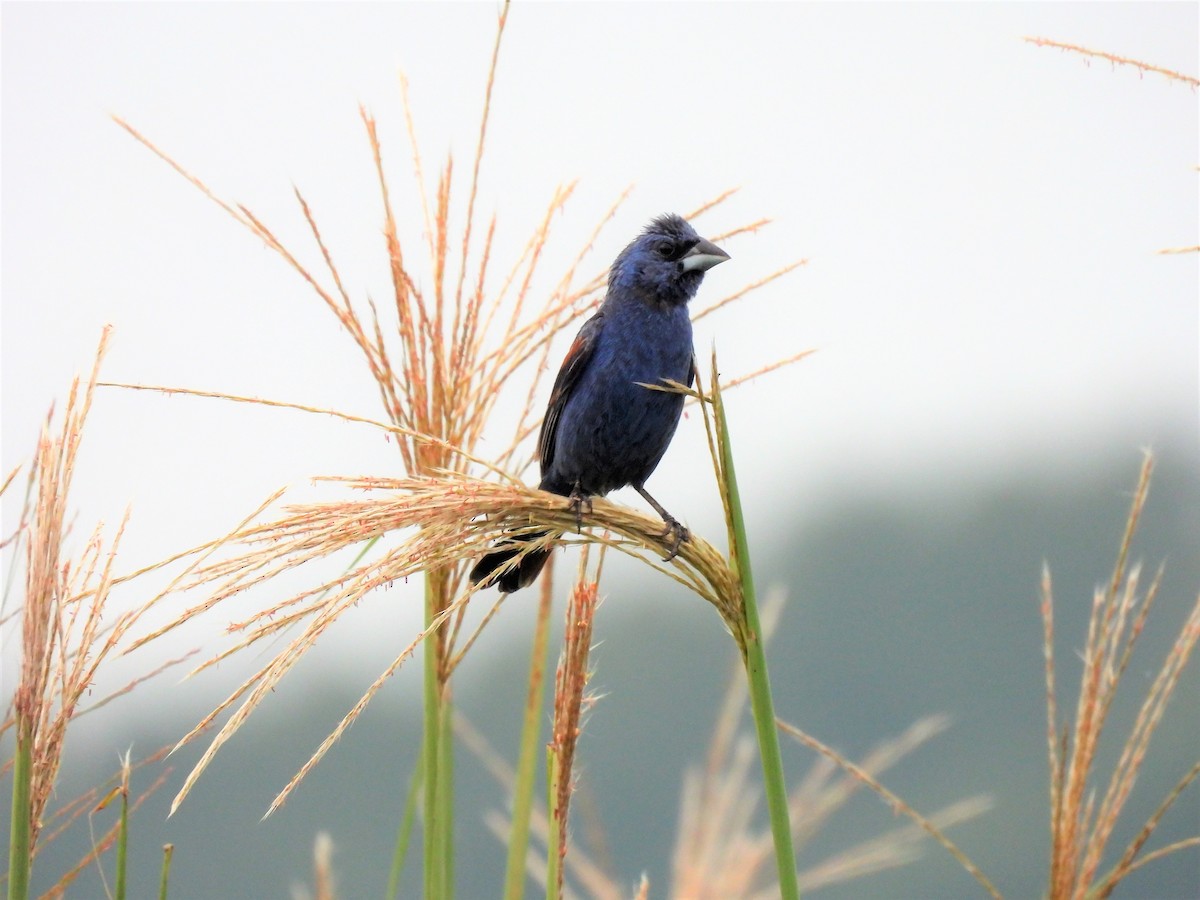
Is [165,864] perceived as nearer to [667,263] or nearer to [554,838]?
[554,838]

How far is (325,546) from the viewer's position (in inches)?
89.0

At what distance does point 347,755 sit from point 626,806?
1228 centimetres

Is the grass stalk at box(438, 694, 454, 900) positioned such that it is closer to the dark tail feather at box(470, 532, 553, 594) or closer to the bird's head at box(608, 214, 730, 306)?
the dark tail feather at box(470, 532, 553, 594)

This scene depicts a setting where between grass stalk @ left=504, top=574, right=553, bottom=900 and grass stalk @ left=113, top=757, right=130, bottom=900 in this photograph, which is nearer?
grass stalk @ left=113, top=757, right=130, bottom=900

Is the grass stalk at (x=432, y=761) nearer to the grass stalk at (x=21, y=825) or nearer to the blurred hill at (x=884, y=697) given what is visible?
the grass stalk at (x=21, y=825)

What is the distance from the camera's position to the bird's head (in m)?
4.74

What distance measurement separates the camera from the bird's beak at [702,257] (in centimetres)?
475

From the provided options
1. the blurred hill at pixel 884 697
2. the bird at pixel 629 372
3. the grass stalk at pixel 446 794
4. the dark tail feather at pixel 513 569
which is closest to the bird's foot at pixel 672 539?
the grass stalk at pixel 446 794

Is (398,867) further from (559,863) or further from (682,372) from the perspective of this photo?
(682,372)

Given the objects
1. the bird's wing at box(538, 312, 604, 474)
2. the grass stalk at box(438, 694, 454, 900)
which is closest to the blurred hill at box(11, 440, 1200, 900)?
the bird's wing at box(538, 312, 604, 474)

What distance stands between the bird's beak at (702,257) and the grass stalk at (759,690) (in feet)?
8.46

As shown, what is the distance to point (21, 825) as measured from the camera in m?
2.21

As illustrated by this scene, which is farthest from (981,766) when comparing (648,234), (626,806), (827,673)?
(648,234)

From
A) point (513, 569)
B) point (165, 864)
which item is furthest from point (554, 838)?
point (513, 569)
